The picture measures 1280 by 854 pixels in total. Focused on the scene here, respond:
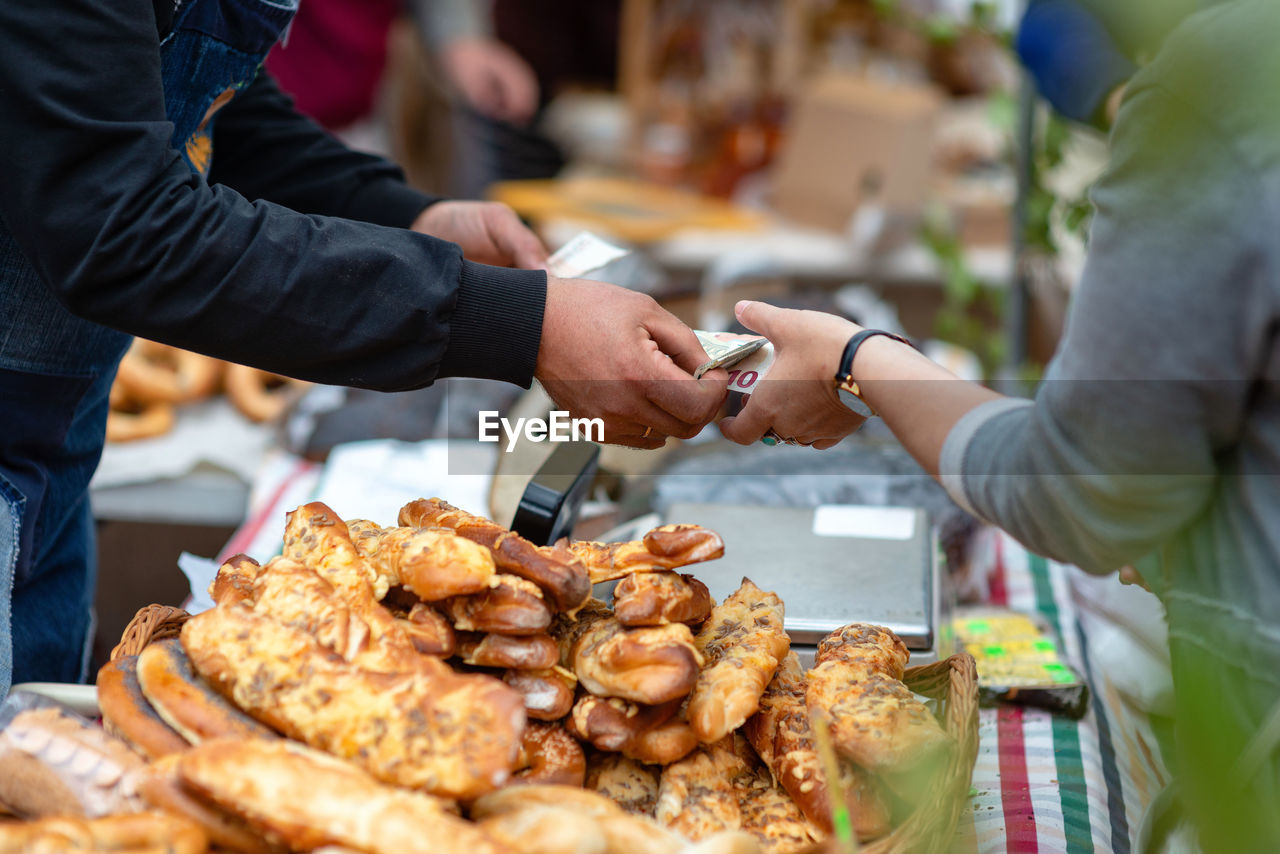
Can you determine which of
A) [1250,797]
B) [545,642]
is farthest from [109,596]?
[1250,797]

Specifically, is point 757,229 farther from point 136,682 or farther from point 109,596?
point 136,682

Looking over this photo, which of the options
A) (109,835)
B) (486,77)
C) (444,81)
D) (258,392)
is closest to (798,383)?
(109,835)

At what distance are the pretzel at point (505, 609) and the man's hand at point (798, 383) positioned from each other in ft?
1.11

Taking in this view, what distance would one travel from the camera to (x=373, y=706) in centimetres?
81

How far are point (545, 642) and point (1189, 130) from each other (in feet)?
2.09

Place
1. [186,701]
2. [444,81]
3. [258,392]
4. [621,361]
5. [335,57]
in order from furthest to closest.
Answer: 1. [444,81]
2. [335,57]
3. [258,392]
4. [621,361]
5. [186,701]

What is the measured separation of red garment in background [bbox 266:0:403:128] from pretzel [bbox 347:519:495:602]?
2982 millimetres

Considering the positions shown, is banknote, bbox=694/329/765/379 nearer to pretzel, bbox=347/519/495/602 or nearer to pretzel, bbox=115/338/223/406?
pretzel, bbox=347/519/495/602

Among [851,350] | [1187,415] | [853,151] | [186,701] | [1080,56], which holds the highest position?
[853,151]

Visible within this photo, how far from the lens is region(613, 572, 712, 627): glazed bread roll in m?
0.94

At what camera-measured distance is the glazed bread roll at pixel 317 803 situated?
28.4 inches

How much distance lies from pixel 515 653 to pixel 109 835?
1.07 feet

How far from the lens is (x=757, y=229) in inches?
156

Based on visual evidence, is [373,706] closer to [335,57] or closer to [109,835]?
[109,835]
